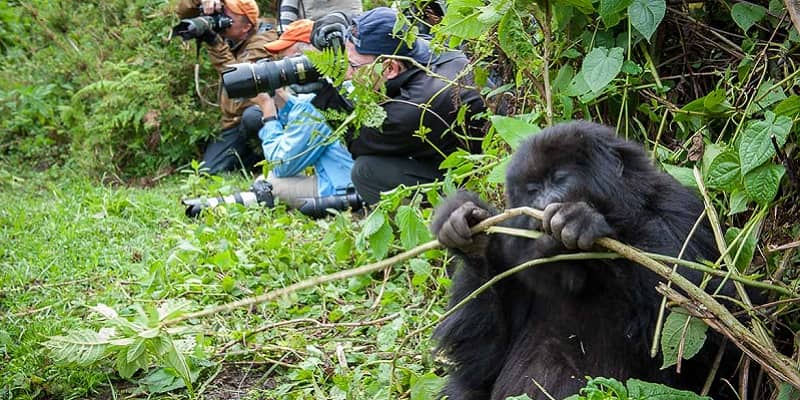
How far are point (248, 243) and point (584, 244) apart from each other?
306cm

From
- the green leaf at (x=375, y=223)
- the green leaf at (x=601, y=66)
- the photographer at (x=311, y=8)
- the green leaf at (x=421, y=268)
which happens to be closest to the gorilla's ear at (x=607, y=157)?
the green leaf at (x=601, y=66)

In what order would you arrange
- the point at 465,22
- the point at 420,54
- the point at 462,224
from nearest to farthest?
1. the point at 462,224
2. the point at 465,22
3. the point at 420,54

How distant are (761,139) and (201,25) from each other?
229 inches

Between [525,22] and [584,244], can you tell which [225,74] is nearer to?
[525,22]

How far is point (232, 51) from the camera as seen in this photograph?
8047 mm

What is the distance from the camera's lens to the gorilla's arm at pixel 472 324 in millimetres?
2814

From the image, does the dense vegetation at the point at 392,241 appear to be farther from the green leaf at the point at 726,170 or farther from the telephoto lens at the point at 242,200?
the telephoto lens at the point at 242,200

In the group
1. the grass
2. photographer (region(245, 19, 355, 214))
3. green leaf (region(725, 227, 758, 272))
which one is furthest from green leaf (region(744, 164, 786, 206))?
photographer (region(245, 19, 355, 214))

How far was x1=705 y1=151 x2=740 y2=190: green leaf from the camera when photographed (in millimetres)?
2371

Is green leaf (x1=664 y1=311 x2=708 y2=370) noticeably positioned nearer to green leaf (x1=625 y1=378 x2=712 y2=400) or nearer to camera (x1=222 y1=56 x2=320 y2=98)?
green leaf (x1=625 y1=378 x2=712 y2=400)

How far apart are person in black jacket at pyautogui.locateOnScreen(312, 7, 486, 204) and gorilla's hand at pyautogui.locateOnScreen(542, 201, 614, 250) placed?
198 centimetres

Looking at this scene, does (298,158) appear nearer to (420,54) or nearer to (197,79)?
(420,54)

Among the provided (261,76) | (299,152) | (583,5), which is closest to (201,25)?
(299,152)

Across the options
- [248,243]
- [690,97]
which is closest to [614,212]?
[690,97]
